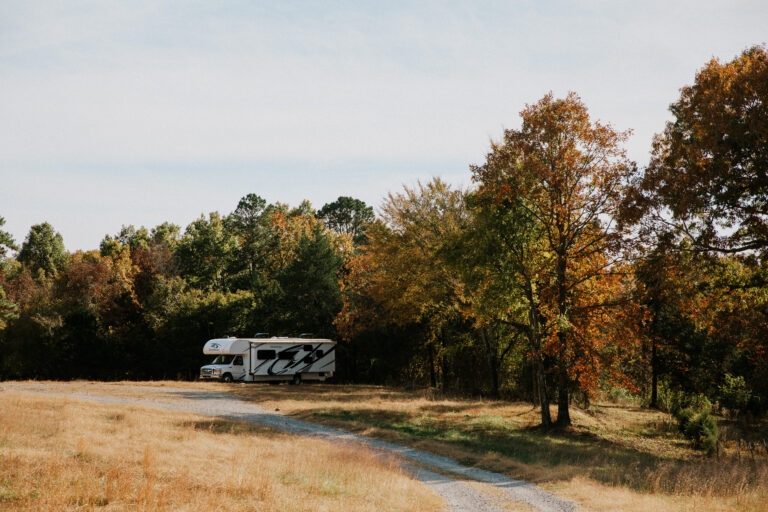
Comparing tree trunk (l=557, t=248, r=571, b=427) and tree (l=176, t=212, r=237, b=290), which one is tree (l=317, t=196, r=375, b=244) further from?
tree trunk (l=557, t=248, r=571, b=427)

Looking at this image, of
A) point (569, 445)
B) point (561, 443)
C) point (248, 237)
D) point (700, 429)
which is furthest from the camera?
point (248, 237)

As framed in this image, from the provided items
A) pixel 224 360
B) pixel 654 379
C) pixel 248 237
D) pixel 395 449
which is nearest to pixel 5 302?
pixel 224 360

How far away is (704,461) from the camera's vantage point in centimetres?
1936

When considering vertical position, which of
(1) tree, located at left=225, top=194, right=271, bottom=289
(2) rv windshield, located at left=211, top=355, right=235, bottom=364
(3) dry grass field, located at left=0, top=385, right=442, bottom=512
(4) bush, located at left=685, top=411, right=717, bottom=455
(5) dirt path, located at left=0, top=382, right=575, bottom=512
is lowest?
(4) bush, located at left=685, top=411, right=717, bottom=455

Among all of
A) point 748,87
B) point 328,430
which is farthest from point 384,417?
point 748,87

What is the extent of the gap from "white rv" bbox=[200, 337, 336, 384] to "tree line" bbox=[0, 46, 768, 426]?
131 inches

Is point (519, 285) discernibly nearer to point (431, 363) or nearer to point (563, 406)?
point (563, 406)

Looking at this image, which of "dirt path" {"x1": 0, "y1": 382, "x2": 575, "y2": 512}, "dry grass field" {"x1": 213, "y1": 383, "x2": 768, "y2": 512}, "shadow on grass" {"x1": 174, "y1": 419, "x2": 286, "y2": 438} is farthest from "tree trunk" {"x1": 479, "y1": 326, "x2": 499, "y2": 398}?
"shadow on grass" {"x1": 174, "y1": 419, "x2": 286, "y2": 438}

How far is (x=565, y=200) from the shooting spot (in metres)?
22.8

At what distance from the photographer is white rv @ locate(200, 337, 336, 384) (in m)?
38.4

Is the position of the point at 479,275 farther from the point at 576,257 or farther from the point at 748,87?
the point at 748,87

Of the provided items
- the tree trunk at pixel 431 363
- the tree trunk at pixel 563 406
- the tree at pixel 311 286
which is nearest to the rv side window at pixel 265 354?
the tree at pixel 311 286

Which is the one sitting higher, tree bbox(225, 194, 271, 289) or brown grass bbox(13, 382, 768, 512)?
tree bbox(225, 194, 271, 289)

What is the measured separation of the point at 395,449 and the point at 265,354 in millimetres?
22258
